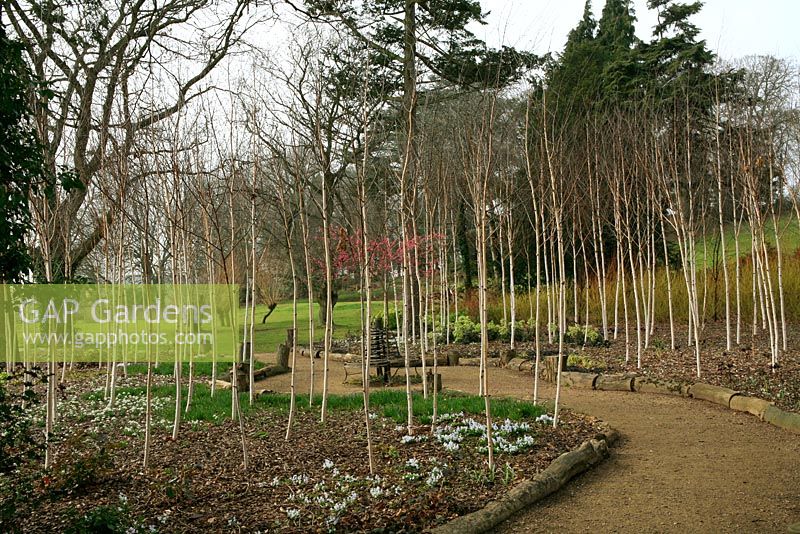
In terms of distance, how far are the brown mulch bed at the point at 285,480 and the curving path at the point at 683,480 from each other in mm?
468

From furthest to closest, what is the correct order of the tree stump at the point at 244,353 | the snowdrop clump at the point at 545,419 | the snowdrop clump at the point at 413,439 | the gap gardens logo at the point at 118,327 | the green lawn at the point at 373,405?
the tree stump at the point at 244,353, the gap gardens logo at the point at 118,327, the green lawn at the point at 373,405, the snowdrop clump at the point at 545,419, the snowdrop clump at the point at 413,439

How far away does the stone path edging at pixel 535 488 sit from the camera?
4.45m

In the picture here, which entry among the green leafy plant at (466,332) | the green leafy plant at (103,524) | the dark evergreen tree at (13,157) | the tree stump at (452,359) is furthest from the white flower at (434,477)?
the green leafy plant at (466,332)

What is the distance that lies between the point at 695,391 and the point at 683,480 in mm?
3717

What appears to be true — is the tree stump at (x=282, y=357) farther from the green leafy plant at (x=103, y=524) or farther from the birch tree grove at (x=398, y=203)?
the green leafy plant at (x=103, y=524)

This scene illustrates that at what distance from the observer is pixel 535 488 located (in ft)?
16.8

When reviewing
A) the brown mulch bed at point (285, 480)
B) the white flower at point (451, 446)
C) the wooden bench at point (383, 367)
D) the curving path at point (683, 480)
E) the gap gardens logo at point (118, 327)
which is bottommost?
the curving path at point (683, 480)

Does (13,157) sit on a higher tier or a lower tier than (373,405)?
higher

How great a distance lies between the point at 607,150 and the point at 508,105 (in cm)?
209

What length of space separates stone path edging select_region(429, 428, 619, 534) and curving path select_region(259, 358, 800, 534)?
8 centimetres

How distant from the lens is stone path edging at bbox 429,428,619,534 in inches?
175

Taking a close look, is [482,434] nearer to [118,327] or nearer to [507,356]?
[118,327]

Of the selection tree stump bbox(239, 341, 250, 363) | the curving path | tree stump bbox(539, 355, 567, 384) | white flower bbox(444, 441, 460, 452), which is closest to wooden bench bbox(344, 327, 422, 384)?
tree stump bbox(239, 341, 250, 363)

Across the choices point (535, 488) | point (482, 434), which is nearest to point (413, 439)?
point (482, 434)
